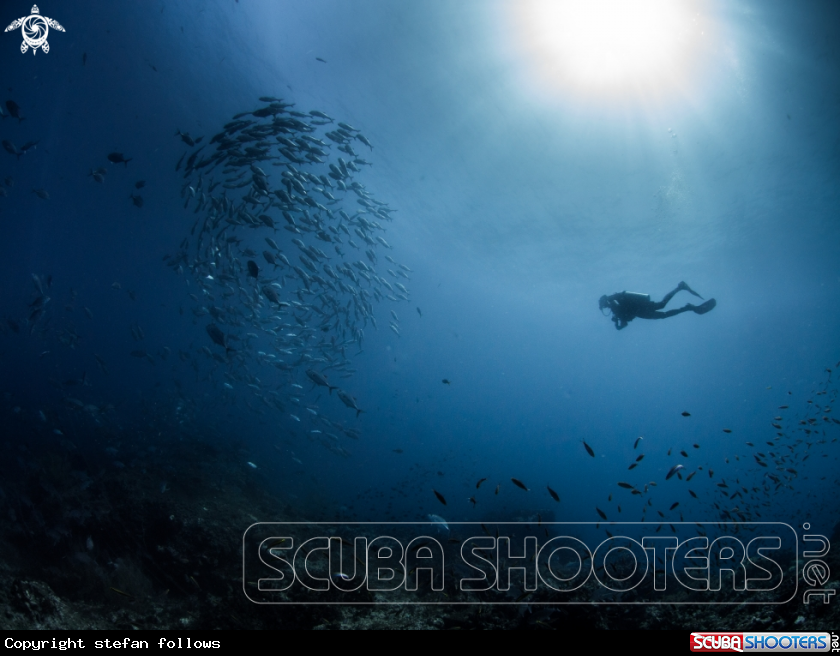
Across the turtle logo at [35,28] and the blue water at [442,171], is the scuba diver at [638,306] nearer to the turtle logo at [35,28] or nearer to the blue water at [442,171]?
the blue water at [442,171]

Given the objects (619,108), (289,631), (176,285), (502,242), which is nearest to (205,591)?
(289,631)

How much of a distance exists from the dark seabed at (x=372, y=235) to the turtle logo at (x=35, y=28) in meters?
0.24

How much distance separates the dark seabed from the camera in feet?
21.4

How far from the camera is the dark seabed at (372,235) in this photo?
6.52 meters

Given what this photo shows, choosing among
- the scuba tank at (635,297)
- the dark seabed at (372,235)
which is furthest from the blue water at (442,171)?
the scuba tank at (635,297)

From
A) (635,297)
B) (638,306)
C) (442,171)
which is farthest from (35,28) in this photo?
(638,306)

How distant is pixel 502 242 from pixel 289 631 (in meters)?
27.4

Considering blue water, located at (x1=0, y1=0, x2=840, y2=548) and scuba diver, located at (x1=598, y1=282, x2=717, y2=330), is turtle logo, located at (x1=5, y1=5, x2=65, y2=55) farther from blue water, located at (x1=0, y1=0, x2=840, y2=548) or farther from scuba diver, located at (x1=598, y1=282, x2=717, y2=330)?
scuba diver, located at (x1=598, y1=282, x2=717, y2=330)

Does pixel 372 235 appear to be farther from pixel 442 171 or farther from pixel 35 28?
pixel 35 28

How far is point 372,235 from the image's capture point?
16234 mm

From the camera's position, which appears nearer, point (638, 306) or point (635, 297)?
point (635, 297)

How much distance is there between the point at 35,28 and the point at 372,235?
16.9 metres

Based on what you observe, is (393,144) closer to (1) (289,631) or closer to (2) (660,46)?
(2) (660,46)

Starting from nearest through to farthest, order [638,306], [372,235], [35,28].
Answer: [638,306], [35,28], [372,235]
